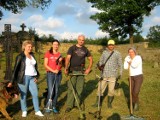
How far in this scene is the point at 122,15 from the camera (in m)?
33.0

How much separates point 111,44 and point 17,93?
10.0 feet

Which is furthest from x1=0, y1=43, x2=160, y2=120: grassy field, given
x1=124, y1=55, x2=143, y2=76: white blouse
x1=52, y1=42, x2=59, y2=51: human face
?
x1=52, y1=42, x2=59, y2=51: human face

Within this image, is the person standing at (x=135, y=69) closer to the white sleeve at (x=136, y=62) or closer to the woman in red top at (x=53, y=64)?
the white sleeve at (x=136, y=62)

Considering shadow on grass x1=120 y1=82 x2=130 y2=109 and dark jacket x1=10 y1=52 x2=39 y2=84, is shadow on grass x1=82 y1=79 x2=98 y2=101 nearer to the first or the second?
shadow on grass x1=120 y1=82 x2=130 y2=109

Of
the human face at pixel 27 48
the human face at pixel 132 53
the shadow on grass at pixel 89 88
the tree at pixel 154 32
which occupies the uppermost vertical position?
the tree at pixel 154 32

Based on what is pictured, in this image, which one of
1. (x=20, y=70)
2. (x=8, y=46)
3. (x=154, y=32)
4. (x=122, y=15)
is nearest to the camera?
(x=20, y=70)

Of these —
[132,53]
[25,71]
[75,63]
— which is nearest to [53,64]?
[75,63]

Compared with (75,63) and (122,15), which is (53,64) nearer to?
(75,63)

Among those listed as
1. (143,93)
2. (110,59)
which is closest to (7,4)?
(143,93)

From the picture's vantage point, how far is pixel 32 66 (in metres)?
8.53

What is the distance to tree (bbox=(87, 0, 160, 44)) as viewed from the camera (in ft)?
107

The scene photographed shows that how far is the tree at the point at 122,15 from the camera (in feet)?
107

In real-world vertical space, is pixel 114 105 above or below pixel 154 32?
below

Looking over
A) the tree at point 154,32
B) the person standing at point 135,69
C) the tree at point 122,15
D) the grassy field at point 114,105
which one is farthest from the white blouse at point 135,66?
the tree at point 154,32
